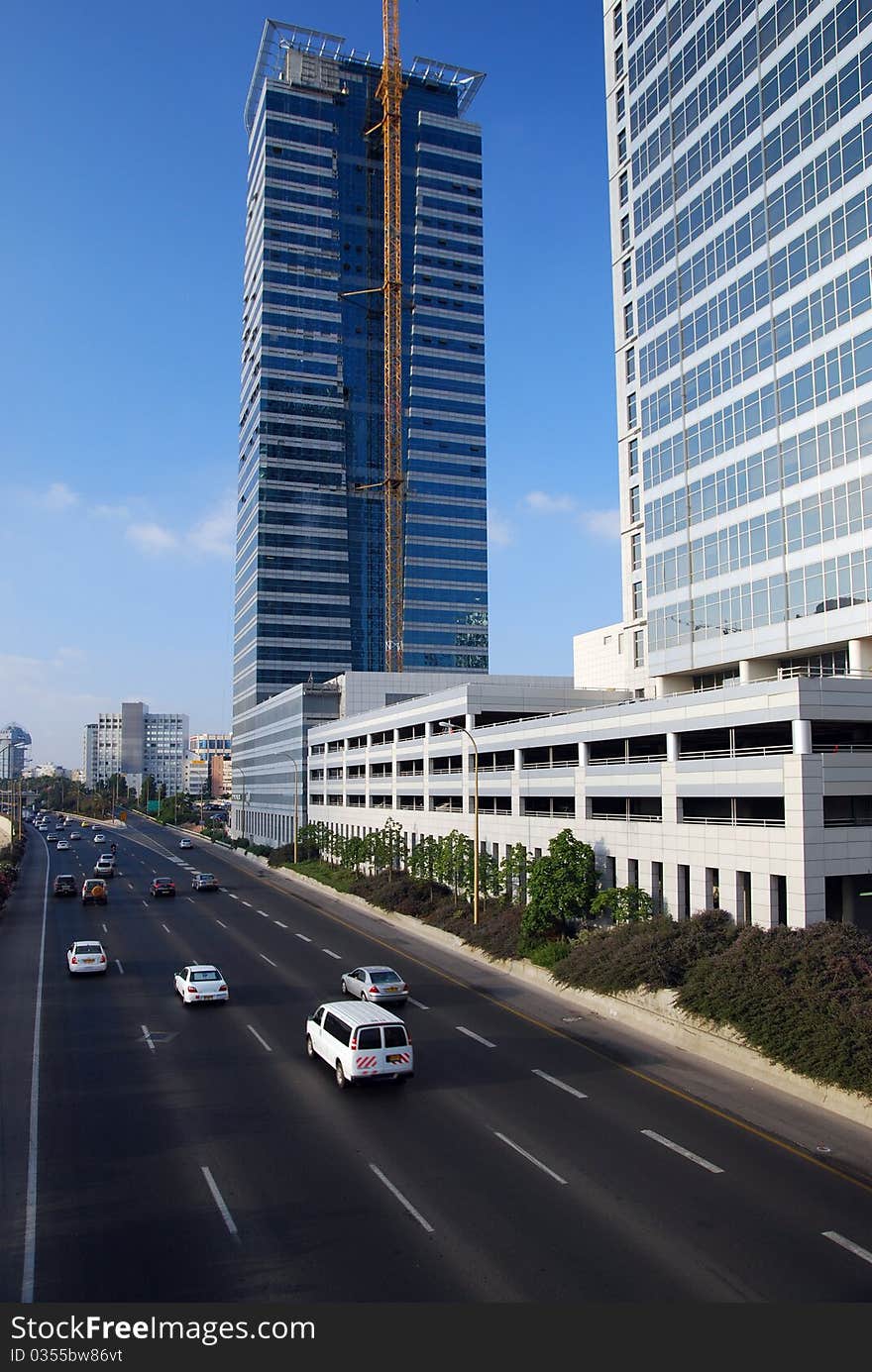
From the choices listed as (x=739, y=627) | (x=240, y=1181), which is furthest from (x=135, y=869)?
(x=240, y=1181)

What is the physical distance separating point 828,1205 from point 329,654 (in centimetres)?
12659

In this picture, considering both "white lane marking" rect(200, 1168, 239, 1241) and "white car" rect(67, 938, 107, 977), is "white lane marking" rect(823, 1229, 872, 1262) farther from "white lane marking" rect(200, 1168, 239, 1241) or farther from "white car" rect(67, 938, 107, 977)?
"white car" rect(67, 938, 107, 977)

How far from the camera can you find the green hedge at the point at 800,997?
23.9 m

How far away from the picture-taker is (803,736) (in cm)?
3484

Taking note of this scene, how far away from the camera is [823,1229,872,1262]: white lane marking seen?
15.4 meters

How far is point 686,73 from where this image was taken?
54.1 m

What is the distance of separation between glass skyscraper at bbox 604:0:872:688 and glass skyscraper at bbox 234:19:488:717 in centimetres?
8774

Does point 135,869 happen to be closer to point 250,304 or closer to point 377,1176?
point 377,1176

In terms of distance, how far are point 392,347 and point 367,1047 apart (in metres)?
136

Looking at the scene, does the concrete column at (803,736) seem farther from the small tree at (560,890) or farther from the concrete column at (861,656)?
the small tree at (560,890)

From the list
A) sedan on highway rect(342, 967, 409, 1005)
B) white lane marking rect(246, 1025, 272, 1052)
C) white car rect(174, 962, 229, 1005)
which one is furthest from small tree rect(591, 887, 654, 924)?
white lane marking rect(246, 1025, 272, 1052)

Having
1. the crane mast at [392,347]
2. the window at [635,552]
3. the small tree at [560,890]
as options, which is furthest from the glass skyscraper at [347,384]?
the small tree at [560,890]

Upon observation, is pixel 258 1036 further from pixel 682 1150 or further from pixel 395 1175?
pixel 682 1150

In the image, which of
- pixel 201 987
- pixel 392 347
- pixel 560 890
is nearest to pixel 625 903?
pixel 560 890
